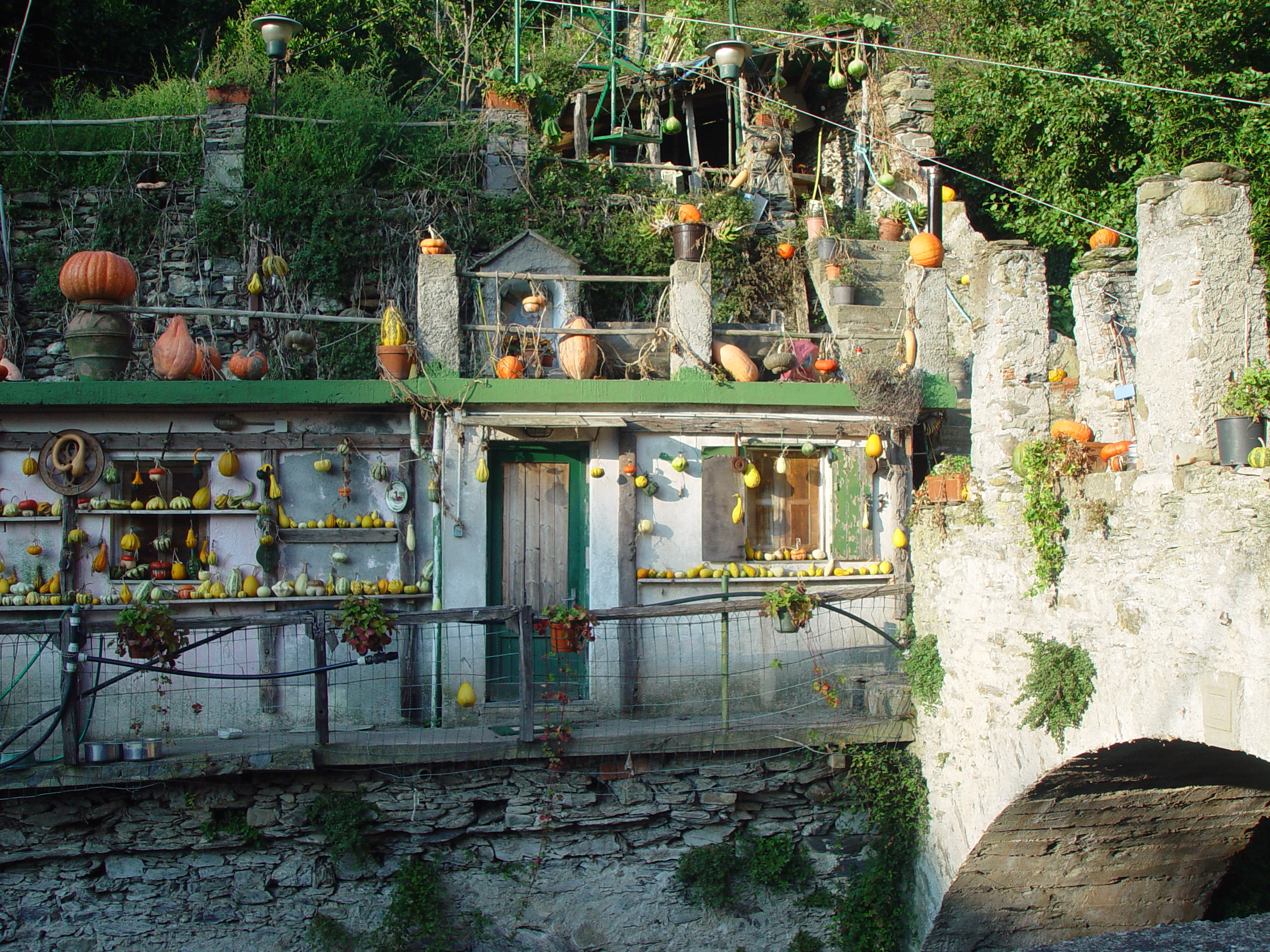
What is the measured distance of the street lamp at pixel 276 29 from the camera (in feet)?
40.5

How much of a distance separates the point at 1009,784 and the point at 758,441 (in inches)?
152

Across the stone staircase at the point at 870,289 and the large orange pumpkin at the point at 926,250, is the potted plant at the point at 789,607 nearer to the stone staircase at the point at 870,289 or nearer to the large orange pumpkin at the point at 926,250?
the stone staircase at the point at 870,289

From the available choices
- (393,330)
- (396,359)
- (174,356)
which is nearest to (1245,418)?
(396,359)

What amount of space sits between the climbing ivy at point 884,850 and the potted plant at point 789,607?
1.28 meters

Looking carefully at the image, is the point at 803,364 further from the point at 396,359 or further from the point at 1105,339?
the point at 396,359

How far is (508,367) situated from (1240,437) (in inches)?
239

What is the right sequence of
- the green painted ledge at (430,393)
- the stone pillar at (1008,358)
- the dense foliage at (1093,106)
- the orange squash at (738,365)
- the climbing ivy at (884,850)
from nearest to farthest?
1. the stone pillar at (1008,358)
2. the climbing ivy at (884,850)
3. the green painted ledge at (430,393)
4. the orange squash at (738,365)
5. the dense foliage at (1093,106)

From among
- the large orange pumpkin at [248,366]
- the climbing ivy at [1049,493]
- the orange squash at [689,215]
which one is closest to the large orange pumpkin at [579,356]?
the large orange pumpkin at [248,366]

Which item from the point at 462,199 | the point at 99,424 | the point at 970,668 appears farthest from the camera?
the point at 462,199

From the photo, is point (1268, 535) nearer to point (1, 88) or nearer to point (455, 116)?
point (455, 116)

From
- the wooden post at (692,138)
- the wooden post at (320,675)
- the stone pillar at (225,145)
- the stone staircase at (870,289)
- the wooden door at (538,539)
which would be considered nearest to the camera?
the wooden post at (320,675)

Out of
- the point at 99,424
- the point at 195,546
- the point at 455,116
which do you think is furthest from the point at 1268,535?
the point at 455,116

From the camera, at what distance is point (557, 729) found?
771cm

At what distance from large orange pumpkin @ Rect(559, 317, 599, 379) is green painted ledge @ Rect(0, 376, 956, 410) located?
16.6 inches
